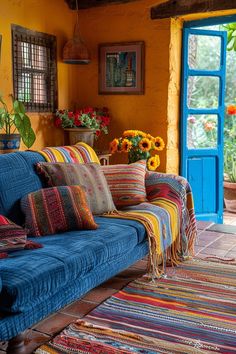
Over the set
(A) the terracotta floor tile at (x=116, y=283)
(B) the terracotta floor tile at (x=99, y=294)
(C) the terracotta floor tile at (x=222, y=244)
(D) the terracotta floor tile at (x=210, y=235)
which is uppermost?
(D) the terracotta floor tile at (x=210, y=235)

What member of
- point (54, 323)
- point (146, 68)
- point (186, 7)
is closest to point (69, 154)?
point (54, 323)

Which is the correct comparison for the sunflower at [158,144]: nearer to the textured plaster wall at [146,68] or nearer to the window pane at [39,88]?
the textured plaster wall at [146,68]

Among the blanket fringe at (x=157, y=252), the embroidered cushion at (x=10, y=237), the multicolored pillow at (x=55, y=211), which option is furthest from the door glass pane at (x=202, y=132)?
the embroidered cushion at (x=10, y=237)

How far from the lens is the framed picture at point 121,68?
469 cm

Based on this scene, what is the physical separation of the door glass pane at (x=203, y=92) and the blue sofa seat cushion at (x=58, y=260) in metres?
2.61

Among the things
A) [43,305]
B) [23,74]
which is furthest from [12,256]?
[23,74]

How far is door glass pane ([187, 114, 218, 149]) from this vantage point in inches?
194

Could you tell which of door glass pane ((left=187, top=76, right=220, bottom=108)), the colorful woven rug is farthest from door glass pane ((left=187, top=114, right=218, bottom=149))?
the colorful woven rug

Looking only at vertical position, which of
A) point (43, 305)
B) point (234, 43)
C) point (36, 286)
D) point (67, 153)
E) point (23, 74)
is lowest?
point (43, 305)

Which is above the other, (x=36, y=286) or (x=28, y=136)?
(x=28, y=136)

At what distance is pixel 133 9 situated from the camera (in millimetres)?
4684

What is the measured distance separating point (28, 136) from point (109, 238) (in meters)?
1.78

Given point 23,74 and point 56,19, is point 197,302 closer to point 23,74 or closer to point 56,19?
point 23,74

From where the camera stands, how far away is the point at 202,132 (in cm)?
507
